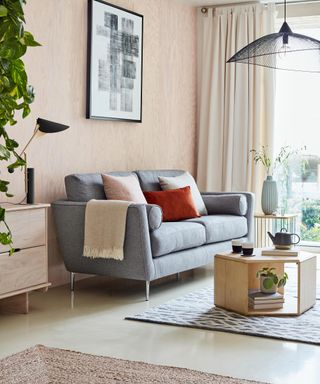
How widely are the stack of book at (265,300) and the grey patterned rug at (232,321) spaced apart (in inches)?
4.4

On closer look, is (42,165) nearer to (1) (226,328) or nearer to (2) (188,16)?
(1) (226,328)

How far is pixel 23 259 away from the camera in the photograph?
3.92 m

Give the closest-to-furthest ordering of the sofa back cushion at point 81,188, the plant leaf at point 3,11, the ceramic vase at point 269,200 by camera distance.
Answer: the plant leaf at point 3,11 < the sofa back cushion at point 81,188 < the ceramic vase at point 269,200

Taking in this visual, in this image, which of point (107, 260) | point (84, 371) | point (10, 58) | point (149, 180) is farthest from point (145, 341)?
point (10, 58)

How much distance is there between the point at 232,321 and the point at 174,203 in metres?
1.72

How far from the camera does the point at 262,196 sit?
6316 mm

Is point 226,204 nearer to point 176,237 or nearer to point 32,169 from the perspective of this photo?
point 176,237

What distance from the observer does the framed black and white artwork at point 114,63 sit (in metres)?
5.26

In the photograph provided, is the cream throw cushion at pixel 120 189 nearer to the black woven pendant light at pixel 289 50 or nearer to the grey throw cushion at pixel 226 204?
the grey throw cushion at pixel 226 204

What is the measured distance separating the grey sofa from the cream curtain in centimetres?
150

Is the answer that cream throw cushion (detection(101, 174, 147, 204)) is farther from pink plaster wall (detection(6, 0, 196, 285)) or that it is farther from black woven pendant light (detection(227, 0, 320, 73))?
Answer: black woven pendant light (detection(227, 0, 320, 73))

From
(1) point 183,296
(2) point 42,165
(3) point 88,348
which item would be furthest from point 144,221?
(3) point 88,348

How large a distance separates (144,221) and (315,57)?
1532mm

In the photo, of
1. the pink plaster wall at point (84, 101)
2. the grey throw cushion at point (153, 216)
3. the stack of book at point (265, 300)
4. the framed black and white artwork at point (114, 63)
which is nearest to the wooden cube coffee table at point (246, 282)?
the stack of book at point (265, 300)
